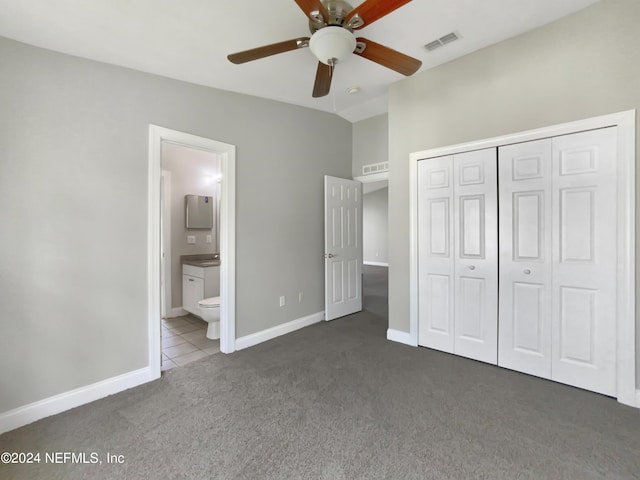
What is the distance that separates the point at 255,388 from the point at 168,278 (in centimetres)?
266

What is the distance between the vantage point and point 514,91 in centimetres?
254

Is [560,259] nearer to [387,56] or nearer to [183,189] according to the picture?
[387,56]

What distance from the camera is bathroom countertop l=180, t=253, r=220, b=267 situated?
160 inches

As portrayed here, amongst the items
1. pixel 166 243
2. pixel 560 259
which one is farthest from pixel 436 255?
pixel 166 243

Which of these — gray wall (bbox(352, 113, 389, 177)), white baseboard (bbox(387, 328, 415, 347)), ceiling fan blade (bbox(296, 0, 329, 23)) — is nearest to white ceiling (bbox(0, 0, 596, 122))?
ceiling fan blade (bbox(296, 0, 329, 23))

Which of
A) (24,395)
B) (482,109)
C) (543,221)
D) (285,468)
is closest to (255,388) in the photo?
(285,468)

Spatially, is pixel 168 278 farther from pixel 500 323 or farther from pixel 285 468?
pixel 500 323

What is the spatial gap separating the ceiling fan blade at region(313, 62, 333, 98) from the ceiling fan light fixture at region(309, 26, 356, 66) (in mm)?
113

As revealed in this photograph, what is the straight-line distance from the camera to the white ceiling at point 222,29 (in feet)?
6.06

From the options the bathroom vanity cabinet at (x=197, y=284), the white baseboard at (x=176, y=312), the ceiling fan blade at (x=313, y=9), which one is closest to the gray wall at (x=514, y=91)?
the ceiling fan blade at (x=313, y=9)

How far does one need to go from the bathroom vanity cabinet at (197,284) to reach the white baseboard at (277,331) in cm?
110

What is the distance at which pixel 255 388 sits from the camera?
2359mm

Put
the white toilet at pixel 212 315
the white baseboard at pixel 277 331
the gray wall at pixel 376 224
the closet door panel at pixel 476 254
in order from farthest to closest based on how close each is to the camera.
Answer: the gray wall at pixel 376 224 → the white toilet at pixel 212 315 → the white baseboard at pixel 277 331 → the closet door panel at pixel 476 254

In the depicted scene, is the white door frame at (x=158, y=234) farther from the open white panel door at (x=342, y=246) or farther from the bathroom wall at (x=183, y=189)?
the bathroom wall at (x=183, y=189)
